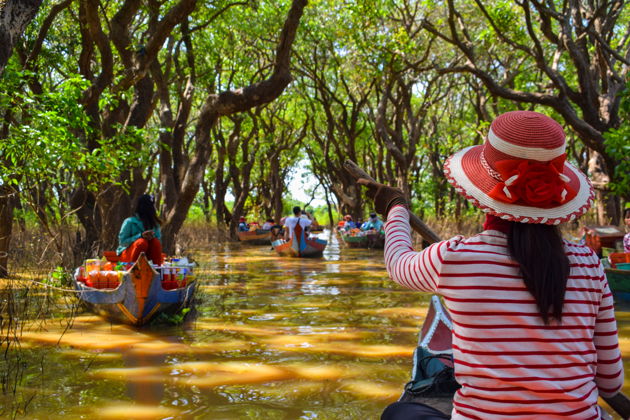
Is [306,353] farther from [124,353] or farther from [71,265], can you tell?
[71,265]

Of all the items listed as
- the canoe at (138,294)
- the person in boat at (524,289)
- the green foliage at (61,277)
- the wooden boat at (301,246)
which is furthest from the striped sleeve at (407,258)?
the wooden boat at (301,246)

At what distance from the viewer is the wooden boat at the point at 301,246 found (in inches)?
Answer: 708

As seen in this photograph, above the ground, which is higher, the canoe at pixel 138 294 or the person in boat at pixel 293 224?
the person in boat at pixel 293 224

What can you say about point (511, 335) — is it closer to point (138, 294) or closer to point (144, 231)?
point (138, 294)

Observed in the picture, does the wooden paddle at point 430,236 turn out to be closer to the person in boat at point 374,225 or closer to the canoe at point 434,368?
the canoe at point 434,368

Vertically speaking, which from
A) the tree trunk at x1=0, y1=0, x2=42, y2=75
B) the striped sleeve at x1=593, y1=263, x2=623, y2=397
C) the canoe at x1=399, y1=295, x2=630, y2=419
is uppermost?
the tree trunk at x1=0, y1=0, x2=42, y2=75

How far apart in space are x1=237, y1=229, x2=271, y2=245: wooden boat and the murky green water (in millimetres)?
14759

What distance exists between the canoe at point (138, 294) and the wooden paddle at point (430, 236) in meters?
4.74

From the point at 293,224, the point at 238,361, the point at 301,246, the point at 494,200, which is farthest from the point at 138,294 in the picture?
the point at 293,224

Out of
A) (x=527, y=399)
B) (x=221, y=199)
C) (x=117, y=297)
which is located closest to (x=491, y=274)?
(x=527, y=399)

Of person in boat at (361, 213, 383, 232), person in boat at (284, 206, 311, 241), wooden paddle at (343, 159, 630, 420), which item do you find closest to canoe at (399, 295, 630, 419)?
wooden paddle at (343, 159, 630, 420)

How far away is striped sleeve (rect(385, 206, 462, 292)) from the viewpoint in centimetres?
194

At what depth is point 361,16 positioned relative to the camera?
46.3 ft

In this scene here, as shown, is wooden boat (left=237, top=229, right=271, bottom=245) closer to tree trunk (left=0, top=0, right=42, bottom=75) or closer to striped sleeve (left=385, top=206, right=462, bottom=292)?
tree trunk (left=0, top=0, right=42, bottom=75)
